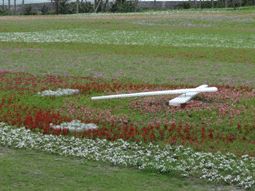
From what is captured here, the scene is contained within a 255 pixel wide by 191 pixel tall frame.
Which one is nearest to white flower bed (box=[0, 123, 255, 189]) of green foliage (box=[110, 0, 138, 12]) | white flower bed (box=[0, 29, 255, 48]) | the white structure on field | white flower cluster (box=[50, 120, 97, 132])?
white flower cluster (box=[50, 120, 97, 132])

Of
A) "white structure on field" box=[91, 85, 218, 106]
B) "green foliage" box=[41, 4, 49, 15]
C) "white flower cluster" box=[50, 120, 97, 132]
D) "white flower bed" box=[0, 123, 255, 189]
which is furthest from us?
"green foliage" box=[41, 4, 49, 15]

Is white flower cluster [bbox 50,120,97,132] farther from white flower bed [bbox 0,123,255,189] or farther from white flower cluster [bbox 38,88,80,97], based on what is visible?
white flower cluster [bbox 38,88,80,97]

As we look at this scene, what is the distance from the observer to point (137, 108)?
13773 millimetres

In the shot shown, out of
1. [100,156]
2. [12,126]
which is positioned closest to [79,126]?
[12,126]

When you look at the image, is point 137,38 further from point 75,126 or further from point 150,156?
point 150,156

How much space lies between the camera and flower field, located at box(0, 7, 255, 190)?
382 inches

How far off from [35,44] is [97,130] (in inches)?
837

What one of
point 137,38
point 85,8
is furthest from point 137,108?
point 85,8

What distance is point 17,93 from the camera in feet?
52.9

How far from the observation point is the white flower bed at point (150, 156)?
28.6 ft

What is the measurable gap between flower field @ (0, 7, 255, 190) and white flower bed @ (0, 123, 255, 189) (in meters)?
0.02

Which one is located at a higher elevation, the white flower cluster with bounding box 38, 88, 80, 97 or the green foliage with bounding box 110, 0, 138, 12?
the green foliage with bounding box 110, 0, 138, 12

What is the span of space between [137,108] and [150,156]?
161 inches

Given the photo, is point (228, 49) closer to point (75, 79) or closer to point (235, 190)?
point (75, 79)
